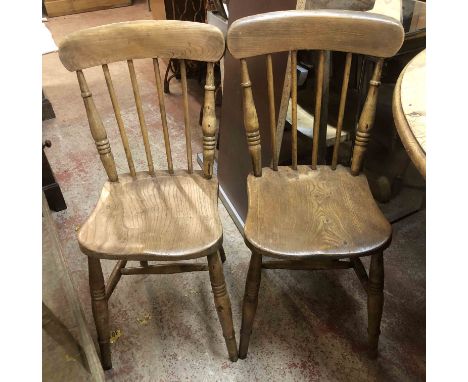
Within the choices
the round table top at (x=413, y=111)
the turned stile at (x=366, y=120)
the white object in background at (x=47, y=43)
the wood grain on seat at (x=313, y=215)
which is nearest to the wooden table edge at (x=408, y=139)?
the round table top at (x=413, y=111)

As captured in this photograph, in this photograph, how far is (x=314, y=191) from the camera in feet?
4.08

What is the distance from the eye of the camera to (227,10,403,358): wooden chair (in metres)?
1.07

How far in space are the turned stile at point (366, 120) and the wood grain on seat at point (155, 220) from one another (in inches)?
17.7

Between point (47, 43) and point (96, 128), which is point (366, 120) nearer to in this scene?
point (96, 128)

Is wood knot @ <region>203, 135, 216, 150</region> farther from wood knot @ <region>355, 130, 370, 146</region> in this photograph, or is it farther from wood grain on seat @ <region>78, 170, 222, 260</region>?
wood knot @ <region>355, 130, 370, 146</region>

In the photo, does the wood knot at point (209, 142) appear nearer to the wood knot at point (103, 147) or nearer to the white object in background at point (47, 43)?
the wood knot at point (103, 147)

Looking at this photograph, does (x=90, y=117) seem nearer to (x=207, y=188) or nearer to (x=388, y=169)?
(x=207, y=188)

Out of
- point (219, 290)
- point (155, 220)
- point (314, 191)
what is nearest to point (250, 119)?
point (314, 191)

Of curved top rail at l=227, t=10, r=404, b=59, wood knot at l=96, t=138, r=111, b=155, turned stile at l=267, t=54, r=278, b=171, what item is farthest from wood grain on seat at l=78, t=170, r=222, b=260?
curved top rail at l=227, t=10, r=404, b=59

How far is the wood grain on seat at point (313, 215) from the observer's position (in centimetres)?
106

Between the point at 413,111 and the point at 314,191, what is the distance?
1.39 ft

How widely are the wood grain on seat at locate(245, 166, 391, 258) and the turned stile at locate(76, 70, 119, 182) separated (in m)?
0.45
